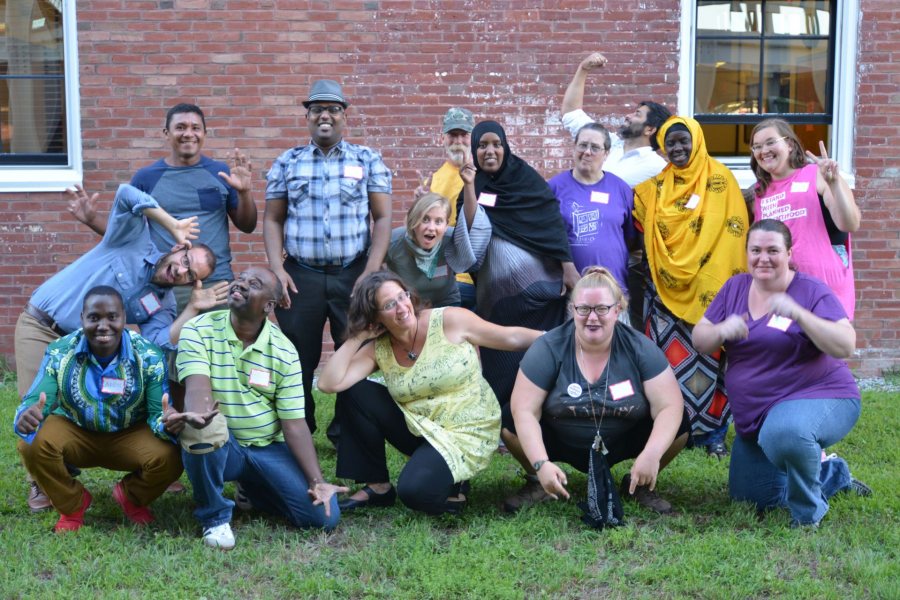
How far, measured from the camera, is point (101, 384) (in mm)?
4184

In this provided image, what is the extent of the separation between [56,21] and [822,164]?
5678 millimetres

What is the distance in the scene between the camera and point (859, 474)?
16.5ft

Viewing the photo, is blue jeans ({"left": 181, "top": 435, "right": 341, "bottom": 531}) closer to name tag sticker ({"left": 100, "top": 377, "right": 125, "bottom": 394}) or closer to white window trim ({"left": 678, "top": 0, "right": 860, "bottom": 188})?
name tag sticker ({"left": 100, "top": 377, "right": 125, "bottom": 394})

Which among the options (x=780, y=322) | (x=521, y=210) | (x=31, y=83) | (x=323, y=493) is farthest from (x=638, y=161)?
(x=31, y=83)

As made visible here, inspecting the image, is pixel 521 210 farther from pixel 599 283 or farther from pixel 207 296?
pixel 207 296

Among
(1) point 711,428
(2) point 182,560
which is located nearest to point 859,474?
(1) point 711,428

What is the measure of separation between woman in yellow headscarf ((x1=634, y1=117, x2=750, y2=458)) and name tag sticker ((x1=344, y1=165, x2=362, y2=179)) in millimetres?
1573

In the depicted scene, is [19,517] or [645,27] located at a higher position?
[645,27]

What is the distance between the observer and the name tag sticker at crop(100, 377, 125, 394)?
4.15m

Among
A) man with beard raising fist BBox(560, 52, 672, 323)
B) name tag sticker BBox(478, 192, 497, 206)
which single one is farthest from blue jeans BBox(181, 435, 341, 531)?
man with beard raising fist BBox(560, 52, 672, 323)

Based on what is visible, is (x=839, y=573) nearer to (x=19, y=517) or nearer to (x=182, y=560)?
(x=182, y=560)

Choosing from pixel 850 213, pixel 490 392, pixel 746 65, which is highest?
pixel 746 65

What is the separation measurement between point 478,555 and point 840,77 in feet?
17.7

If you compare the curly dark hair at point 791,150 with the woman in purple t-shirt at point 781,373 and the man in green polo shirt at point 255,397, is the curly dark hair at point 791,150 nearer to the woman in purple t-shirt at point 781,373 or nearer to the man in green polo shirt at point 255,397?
the woman in purple t-shirt at point 781,373
